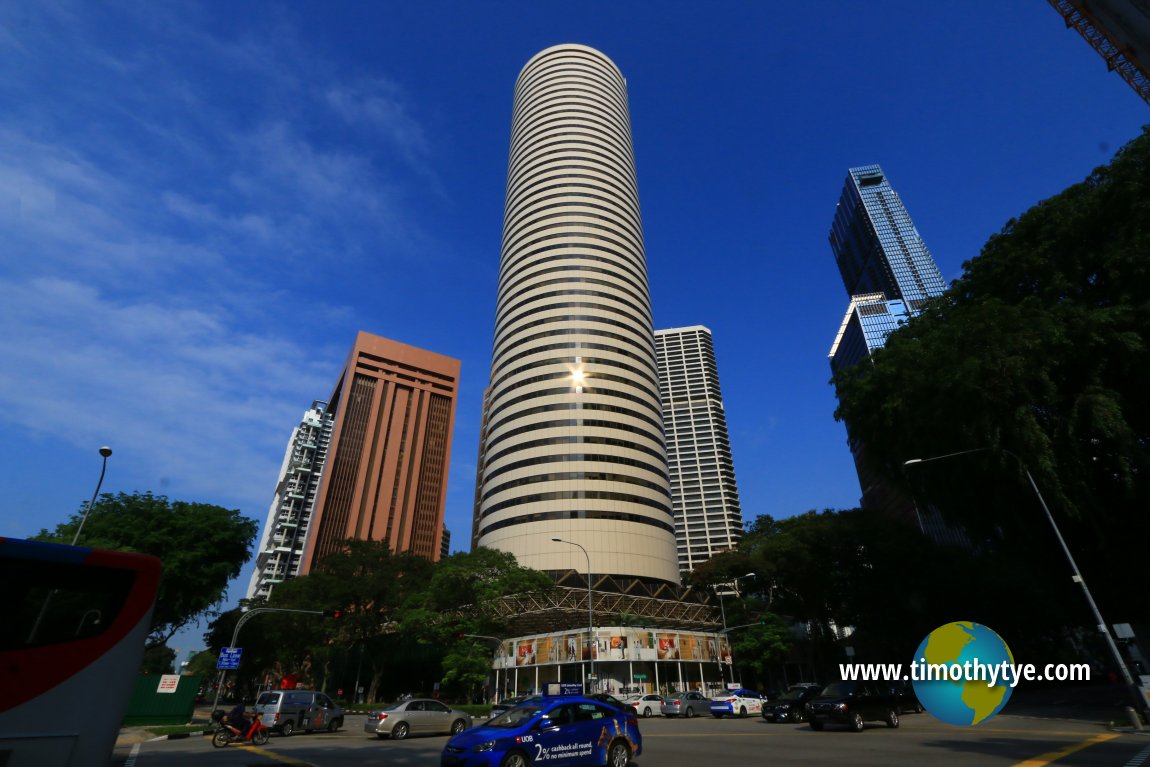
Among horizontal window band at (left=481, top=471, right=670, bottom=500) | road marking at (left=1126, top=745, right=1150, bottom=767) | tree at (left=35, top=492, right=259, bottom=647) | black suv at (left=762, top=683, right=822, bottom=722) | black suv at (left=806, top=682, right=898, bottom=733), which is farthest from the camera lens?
horizontal window band at (left=481, top=471, right=670, bottom=500)

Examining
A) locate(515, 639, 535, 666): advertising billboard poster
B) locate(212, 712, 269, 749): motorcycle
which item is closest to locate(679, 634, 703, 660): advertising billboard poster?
locate(515, 639, 535, 666): advertising billboard poster

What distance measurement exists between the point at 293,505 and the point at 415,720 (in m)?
132

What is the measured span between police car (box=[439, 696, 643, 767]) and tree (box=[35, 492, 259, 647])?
37.6 meters

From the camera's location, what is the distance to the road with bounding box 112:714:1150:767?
38.6 ft

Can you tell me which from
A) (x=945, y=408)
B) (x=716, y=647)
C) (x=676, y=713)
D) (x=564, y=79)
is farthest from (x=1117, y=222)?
(x=564, y=79)

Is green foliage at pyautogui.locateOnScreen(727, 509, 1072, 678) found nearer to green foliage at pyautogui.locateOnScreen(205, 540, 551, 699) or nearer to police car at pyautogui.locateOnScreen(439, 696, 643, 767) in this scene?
green foliage at pyautogui.locateOnScreen(205, 540, 551, 699)

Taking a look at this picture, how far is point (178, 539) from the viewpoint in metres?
39.2

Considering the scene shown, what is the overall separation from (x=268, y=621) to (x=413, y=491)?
2936 inches

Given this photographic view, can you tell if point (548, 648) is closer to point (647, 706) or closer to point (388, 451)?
point (647, 706)

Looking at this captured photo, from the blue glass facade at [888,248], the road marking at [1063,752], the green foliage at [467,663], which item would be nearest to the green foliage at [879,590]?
the road marking at [1063,752]

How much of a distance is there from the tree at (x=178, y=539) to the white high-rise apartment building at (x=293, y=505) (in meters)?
88.7

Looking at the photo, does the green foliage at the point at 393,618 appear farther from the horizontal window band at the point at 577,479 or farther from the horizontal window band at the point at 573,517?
the horizontal window band at the point at 577,479

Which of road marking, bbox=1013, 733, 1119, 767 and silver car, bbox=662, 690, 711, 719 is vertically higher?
silver car, bbox=662, 690, 711, 719

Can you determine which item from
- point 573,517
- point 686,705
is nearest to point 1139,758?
point 686,705
